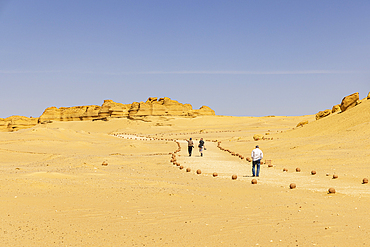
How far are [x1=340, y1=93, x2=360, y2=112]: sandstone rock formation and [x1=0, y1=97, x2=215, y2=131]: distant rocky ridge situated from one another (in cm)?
8300

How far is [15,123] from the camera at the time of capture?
418 ft

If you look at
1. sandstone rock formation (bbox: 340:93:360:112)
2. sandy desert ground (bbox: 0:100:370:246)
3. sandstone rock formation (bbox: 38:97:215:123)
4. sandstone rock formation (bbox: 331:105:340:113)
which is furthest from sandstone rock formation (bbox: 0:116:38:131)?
sandy desert ground (bbox: 0:100:370:246)

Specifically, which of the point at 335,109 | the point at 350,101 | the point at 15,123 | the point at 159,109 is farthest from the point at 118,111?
the point at 350,101

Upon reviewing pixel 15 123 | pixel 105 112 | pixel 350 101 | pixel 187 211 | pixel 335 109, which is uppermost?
pixel 105 112

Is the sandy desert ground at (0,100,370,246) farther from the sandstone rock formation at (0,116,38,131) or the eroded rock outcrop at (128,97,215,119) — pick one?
the sandstone rock formation at (0,116,38,131)

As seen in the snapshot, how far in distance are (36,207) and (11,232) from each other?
1.94m

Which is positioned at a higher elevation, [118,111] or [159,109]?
[159,109]

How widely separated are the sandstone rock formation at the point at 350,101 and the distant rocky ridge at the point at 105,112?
83.0 m

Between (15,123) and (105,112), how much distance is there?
1214 inches

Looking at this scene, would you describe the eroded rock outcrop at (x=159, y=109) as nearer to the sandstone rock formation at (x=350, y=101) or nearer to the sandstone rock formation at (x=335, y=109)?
the sandstone rock formation at (x=335, y=109)

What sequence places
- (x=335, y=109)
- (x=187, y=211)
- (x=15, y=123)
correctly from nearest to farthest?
(x=187, y=211) → (x=335, y=109) → (x=15, y=123)

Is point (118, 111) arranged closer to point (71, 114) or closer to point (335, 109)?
point (71, 114)

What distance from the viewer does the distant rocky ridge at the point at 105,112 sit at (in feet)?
422

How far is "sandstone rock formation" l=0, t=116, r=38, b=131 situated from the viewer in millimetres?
124144
